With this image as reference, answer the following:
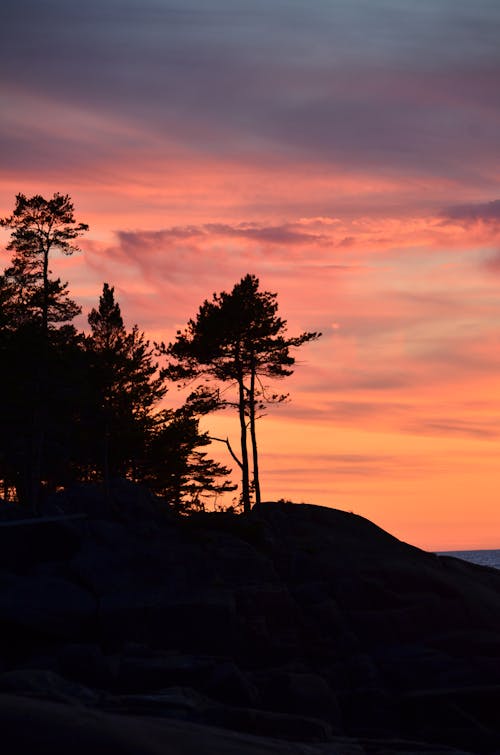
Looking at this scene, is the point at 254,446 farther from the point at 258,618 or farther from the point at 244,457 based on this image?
the point at 258,618

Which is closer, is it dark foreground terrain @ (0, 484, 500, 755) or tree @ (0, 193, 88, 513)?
dark foreground terrain @ (0, 484, 500, 755)

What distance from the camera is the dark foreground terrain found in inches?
918

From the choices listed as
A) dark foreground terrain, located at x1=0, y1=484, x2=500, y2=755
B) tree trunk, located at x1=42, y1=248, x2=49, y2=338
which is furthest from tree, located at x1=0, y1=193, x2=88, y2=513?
dark foreground terrain, located at x1=0, y1=484, x2=500, y2=755

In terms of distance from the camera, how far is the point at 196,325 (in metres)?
46.6

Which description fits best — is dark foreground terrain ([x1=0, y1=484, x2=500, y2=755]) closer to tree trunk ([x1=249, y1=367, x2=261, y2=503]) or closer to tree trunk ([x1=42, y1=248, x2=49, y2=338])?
tree trunk ([x1=249, y1=367, x2=261, y2=503])

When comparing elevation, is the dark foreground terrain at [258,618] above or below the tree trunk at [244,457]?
below

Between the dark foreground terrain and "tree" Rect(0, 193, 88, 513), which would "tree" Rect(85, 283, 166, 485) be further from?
the dark foreground terrain

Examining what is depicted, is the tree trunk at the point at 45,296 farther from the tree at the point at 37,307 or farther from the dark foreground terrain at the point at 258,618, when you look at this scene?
the dark foreground terrain at the point at 258,618

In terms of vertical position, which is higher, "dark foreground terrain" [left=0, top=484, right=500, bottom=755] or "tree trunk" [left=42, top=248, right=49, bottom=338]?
"tree trunk" [left=42, top=248, right=49, bottom=338]

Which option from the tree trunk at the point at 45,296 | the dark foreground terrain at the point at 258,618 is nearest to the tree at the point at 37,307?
the tree trunk at the point at 45,296

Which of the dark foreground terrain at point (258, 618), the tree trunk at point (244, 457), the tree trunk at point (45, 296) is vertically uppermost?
the tree trunk at point (45, 296)

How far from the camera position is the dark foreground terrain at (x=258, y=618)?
76.5 feet

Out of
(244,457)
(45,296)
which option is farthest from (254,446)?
(45,296)

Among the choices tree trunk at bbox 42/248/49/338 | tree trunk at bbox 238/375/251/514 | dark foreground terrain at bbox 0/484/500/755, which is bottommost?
dark foreground terrain at bbox 0/484/500/755
